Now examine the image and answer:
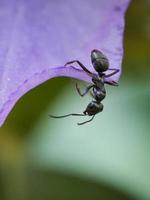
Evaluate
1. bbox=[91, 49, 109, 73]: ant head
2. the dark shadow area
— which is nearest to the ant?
bbox=[91, 49, 109, 73]: ant head

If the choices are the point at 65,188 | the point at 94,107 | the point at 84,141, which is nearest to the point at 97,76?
the point at 94,107

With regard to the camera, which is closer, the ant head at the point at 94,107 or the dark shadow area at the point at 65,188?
the ant head at the point at 94,107

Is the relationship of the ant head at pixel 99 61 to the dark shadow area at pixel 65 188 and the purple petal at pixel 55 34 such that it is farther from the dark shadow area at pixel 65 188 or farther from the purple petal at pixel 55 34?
the dark shadow area at pixel 65 188

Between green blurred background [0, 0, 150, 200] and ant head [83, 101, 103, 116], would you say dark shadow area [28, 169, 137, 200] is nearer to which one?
green blurred background [0, 0, 150, 200]

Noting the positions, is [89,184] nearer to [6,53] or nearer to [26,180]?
[26,180]

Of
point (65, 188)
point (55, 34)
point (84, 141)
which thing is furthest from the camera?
point (84, 141)

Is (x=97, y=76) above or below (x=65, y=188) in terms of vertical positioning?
above

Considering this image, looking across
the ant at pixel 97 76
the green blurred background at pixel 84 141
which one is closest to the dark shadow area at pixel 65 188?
the green blurred background at pixel 84 141

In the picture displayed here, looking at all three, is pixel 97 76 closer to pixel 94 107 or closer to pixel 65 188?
pixel 94 107
